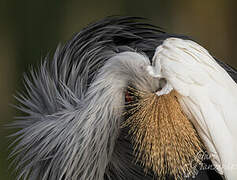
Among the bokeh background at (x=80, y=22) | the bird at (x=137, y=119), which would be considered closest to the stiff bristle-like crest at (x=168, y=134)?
the bird at (x=137, y=119)

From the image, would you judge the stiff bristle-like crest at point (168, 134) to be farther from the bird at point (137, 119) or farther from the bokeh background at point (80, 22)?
the bokeh background at point (80, 22)

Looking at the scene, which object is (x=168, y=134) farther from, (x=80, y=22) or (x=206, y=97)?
(x=80, y=22)

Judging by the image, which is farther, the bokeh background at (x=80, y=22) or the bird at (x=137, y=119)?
the bokeh background at (x=80, y=22)

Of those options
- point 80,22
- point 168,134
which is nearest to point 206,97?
point 168,134

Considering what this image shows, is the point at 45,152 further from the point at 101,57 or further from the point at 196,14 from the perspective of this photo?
the point at 196,14

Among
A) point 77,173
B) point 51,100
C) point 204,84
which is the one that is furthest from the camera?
point 51,100

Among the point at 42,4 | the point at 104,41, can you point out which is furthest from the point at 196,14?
the point at 104,41

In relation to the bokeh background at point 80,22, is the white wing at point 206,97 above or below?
above

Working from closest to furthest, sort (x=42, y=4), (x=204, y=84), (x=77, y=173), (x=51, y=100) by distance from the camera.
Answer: (x=204, y=84)
(x=77, y=173)
(x=51, y=100)
(x=42, y=4)
